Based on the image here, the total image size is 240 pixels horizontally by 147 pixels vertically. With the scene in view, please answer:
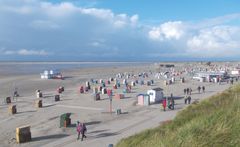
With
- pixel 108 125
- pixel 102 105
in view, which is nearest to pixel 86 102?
pixel 102 105

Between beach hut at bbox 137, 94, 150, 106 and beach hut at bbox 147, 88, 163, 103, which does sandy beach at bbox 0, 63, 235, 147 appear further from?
beach hut at bbox 147, 88, 163, 103

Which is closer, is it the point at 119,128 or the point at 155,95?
the point at 119,128

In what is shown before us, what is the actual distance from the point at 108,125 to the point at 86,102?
13107 millimetres

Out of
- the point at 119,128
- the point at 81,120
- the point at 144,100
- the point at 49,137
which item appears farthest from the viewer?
the point at 144,100

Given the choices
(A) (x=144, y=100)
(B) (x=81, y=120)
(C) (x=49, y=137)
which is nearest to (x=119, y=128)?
(B) (x=81, y=120)

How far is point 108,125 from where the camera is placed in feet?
80.7

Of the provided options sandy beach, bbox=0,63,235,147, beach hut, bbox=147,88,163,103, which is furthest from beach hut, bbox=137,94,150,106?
beach hut, bbox=147,88,163,103

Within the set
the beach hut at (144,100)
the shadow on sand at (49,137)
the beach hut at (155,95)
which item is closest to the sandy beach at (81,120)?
the shadow on sand at (49,137)

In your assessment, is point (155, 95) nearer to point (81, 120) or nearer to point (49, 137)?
point (81, 120)

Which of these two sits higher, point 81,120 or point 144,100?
point 144,100

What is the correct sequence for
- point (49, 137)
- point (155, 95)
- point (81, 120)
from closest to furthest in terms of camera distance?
point (49, 137)
point (81, 120)
point (155, 95)

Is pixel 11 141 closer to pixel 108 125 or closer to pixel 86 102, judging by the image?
pixel 108 125

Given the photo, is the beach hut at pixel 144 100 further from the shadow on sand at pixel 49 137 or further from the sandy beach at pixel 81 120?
the shadow on sand at pixel 49 137

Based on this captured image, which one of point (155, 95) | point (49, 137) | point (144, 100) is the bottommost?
point (49, 137)
